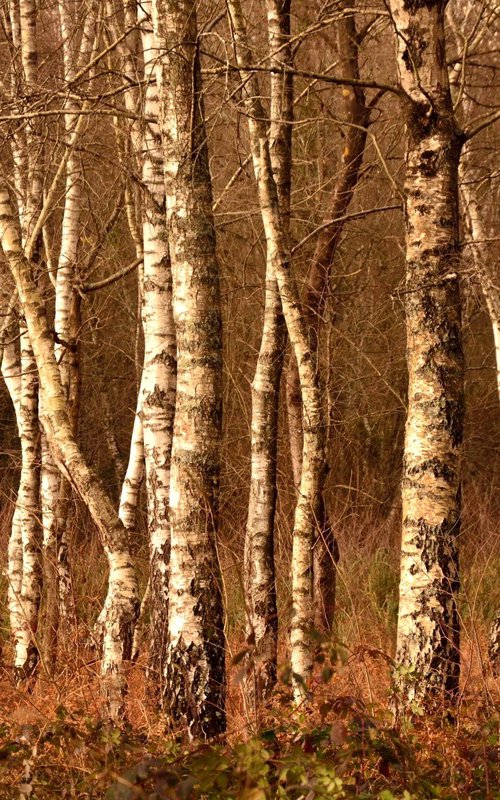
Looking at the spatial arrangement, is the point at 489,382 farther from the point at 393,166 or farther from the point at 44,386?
the point at 44,386

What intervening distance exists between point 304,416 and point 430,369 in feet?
3.83

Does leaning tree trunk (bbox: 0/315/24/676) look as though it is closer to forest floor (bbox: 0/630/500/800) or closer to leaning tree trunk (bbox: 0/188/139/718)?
leaning tree trunk (bbox: 0/188/139/718)

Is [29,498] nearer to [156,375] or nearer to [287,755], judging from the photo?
[156,375]

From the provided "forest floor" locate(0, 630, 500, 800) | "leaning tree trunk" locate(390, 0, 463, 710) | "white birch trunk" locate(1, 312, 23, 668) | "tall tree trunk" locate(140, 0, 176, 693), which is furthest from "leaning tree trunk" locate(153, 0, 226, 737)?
"white birch trunk" locate(1, 312, 23, 668)

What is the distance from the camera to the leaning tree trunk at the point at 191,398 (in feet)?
15.2

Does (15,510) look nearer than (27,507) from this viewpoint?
No

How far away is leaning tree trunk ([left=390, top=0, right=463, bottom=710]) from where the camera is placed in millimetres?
4516

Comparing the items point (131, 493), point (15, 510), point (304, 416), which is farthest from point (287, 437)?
point (304, 416)

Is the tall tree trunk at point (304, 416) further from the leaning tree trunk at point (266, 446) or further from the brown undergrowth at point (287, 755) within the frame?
the leaning tree trunk at point (266, 446)

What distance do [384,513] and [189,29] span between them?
30.6 feet

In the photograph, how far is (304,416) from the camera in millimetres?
5609

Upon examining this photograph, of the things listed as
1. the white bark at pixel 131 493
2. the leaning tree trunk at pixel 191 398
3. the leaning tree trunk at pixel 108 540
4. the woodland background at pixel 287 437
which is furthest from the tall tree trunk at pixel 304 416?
the white bark at pixel 131 493

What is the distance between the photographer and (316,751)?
10.8 feet

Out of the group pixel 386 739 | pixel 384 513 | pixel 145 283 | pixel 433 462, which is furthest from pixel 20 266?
pixel 384 513
